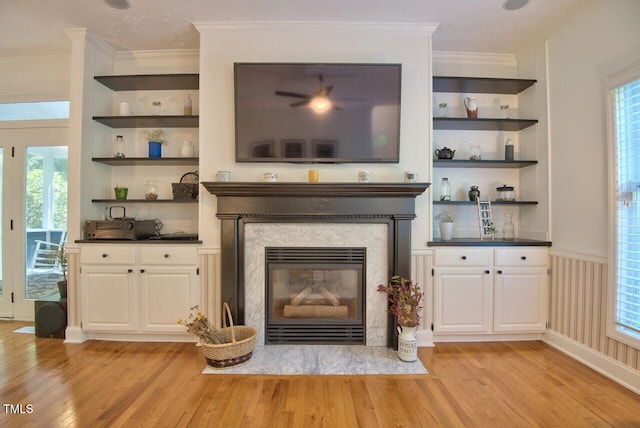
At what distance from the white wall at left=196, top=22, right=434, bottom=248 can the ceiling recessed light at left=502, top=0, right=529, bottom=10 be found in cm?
59

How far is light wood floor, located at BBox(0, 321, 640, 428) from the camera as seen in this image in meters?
1.74

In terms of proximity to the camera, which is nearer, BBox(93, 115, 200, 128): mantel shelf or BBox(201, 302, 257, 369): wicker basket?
BBox(201, 302, 257, 369): wicker basket

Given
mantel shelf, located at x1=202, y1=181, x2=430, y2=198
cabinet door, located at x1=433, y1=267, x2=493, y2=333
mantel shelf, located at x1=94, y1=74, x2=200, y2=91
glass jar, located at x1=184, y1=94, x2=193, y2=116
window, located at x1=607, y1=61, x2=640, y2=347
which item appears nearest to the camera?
window, located at x1=607, y1=61, x2=640, y2=347

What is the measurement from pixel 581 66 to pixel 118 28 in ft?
13.5

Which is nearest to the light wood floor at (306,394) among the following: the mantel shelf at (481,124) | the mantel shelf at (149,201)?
the mantel shelf at (149,201)

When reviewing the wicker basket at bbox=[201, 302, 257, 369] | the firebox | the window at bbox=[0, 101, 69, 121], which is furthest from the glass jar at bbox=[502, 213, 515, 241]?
the window at bbox=[0, 101, 69, 121]

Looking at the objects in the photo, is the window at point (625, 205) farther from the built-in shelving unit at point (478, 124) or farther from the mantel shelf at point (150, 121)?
the mantel shelf at point (150, 121)

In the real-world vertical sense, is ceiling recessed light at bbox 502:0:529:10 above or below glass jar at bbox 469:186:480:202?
above

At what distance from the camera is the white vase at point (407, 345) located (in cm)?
238

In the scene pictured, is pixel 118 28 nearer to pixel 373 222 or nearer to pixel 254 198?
pixel 254 198

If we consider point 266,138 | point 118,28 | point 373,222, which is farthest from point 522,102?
point 118,28

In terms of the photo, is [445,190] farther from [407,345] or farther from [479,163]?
[407,345]

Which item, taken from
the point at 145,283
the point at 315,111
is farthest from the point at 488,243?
the point at 145,283

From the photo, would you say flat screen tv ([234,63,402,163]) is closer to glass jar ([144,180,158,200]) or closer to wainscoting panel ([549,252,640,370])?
glass jar ([144,180,158,200])
